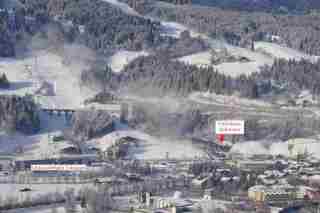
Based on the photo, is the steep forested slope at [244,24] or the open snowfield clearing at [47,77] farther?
the steep forested slope at [244,24]

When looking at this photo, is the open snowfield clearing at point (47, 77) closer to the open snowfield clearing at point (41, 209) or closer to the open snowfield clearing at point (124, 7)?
the open snowfield clearing at point (124, 7)

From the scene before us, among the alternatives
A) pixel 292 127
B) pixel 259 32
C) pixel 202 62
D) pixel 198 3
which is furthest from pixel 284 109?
pixel 198 3

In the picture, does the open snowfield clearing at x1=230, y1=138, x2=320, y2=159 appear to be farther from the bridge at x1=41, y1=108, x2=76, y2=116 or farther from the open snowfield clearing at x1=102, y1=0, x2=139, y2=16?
the open snowfield clearing at x1=102, y1=0, x2=139, y2=16

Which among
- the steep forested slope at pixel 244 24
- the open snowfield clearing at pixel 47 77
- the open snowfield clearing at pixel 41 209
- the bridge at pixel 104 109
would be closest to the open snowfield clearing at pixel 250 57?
the steep forested slope at pixel 244 24

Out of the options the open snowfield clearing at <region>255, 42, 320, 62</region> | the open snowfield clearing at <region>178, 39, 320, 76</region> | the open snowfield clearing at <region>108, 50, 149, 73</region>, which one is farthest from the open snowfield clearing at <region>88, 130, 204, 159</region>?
the open snowfield clearing at <region>255, 42, 320, 62</region>

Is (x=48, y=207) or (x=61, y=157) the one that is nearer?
(x=48, y=207)

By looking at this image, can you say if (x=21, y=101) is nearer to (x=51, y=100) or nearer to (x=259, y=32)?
(x=51, y=100)
